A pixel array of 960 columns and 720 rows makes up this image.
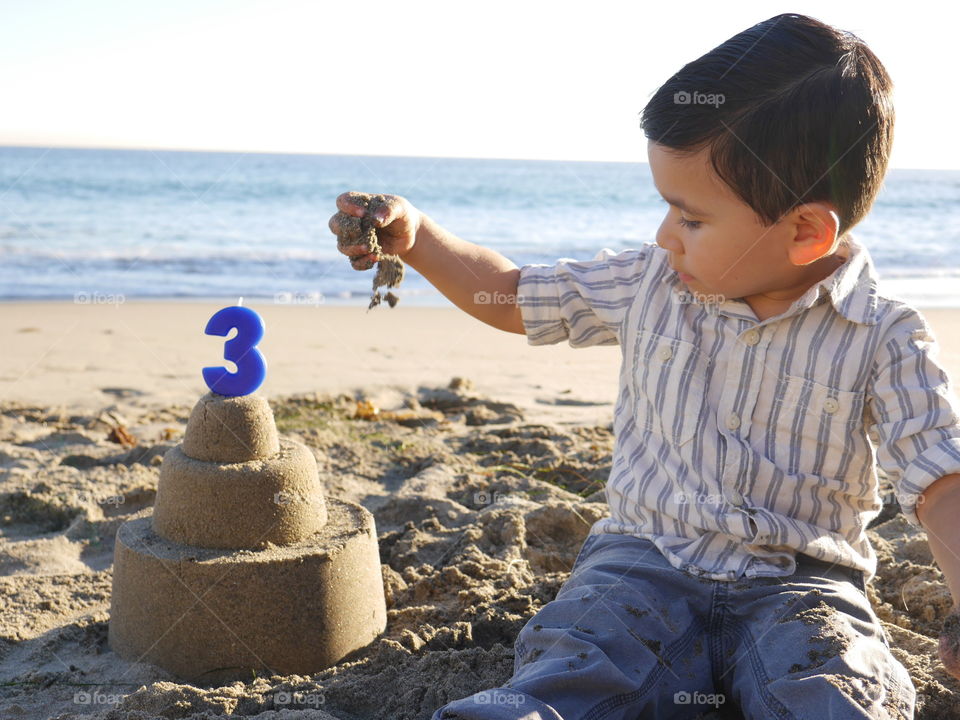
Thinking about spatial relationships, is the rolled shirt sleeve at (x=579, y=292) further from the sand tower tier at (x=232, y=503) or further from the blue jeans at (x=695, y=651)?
the sand tower tier at (x=232, y=503)

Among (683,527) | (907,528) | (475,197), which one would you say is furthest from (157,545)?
(475,197)

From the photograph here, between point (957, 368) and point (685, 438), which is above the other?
point (685, 438)

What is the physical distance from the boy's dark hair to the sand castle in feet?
4.34

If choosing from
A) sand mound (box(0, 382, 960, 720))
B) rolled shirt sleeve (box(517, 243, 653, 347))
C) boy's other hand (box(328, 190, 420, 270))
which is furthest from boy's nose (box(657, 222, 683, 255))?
sand mound (box(0, 382, 960, 720))

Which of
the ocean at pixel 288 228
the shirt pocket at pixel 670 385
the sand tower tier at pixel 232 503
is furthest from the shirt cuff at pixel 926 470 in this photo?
the ocean at pixel 288 228

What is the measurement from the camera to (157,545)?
258 cm

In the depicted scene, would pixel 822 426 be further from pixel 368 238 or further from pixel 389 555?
pixel 389 555

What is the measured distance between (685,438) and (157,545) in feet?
4.61

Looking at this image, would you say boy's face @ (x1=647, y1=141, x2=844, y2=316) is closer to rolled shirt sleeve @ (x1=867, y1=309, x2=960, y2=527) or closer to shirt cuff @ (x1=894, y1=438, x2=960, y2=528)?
rolled shirt sleeve @ (x1=867, y1=309, x2=960, y2=527)

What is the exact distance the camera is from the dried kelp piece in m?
2.29

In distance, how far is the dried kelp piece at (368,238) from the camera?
229 centimetres

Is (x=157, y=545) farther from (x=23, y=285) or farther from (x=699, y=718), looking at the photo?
(x=23, y=285)

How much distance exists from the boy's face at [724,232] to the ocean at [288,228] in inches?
69.6

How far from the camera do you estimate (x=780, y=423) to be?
2.23m
